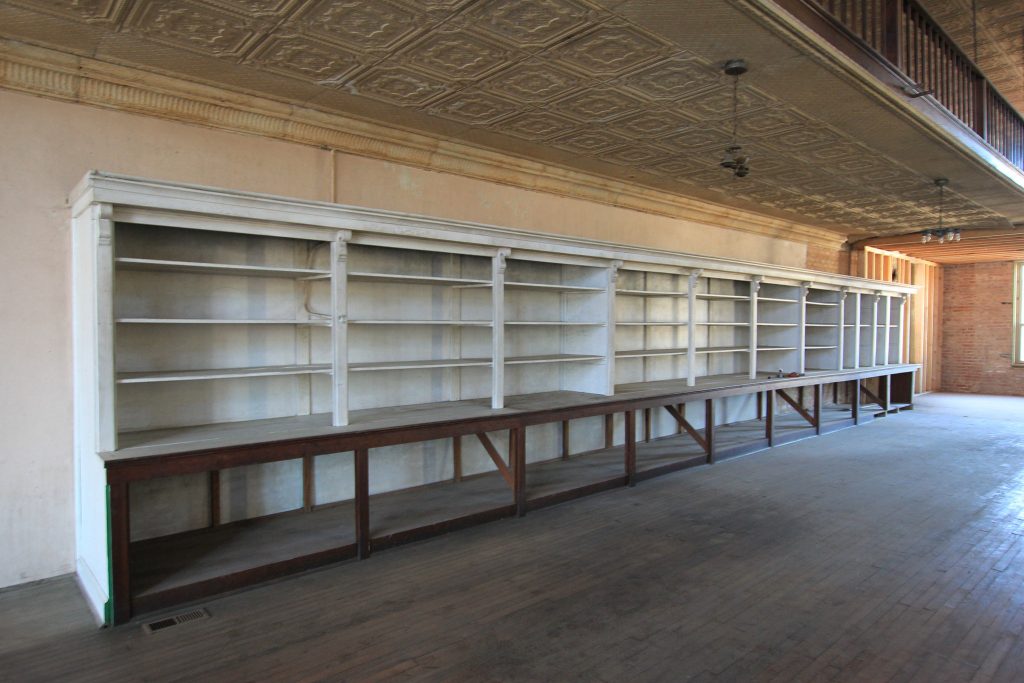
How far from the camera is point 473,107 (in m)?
4.66

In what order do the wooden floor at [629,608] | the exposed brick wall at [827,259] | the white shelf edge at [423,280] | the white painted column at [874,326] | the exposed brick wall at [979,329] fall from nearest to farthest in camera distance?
the wooden floor at [629,608], the white shelf edge at [423,280], the white painted column at [874,326], the exposed brick wall at [827,259], the exposed brick wall at [979,329]

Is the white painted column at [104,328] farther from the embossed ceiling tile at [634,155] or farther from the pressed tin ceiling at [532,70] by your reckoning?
the embossed ceiling tile at [634,155]

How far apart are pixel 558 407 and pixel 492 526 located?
46.2 inches

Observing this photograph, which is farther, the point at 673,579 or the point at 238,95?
the point at 238,95

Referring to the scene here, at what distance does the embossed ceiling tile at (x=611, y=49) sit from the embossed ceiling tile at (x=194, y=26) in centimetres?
181

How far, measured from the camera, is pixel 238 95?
419cm

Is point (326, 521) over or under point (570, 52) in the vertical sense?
under

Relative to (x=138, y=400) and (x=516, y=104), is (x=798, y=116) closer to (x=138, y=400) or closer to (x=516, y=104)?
(x=516, y=104)

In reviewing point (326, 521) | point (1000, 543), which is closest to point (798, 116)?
point (1000, 543)

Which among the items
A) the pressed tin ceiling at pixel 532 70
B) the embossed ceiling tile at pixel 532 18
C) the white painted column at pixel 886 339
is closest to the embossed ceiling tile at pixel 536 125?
the pressed tin ceiling at pixel 532 70

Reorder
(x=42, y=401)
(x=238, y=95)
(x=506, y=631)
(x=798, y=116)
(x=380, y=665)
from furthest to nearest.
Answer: (x=798, y=116) → (x=238, y=95) → (x=42, y=401) → (x=506, y=631) → (x=380, y=665)

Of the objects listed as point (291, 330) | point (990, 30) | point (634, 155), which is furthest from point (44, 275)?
point (990, 30)

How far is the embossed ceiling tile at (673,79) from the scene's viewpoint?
397cm

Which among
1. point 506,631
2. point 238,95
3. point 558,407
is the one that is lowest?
point 506,631
